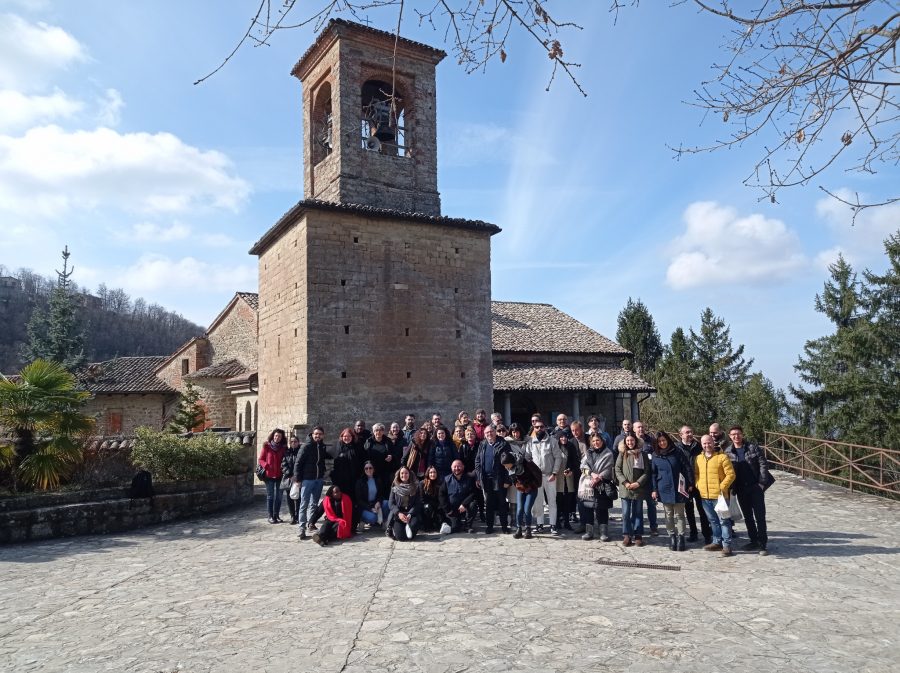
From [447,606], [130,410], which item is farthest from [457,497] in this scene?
[130,410]

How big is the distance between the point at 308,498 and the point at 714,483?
Result: 213 inches

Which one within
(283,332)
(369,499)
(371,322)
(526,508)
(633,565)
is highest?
(371,322)

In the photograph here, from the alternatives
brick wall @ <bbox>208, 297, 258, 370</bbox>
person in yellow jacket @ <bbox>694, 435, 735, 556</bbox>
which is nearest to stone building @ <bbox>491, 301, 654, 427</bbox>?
brick wall @ <bbox>208, 297, 258, 370</bbox>

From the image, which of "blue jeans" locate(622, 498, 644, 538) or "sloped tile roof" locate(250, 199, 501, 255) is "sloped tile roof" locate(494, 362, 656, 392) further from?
"blue jeans" locate(622, 498, 644, 538)

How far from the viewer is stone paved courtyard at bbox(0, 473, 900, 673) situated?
4016mm

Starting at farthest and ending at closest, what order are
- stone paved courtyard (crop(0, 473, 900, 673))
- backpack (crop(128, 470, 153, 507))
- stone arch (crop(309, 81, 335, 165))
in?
stone arch (crop(309, 81, 335, 165)) < backpack (crop(128, 470, 153, 507)) < stone paved courtyard (crop(0, 473, 900, 673))

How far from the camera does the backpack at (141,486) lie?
8.95 meters

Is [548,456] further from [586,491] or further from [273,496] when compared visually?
[273,496]

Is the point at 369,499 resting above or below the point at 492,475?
below

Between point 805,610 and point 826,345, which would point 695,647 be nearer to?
point 805,610

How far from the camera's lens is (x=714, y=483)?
691 centimetres

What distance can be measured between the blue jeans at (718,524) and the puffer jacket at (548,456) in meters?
1.92

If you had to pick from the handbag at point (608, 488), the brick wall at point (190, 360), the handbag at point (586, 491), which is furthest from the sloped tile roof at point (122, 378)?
the handbag at point (608, 488)

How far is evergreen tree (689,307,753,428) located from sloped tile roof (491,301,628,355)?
20.6 ft
